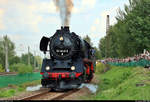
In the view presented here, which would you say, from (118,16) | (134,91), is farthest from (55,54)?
(118,16)

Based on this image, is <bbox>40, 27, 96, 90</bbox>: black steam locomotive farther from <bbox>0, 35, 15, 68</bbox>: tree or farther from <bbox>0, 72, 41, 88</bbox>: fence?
<bbox>0, 35, 15, 68</bbox>: tree

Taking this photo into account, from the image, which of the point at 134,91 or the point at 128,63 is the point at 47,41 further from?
the point at 128,63

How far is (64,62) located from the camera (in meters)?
15.2

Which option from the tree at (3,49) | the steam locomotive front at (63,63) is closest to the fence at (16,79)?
the steam locomotive front at (63,63)

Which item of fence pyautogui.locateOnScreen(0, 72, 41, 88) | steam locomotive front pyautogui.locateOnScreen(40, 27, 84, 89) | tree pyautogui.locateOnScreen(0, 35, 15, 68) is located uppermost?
tree pyautogui.locateOnScreen(0, 35, 15, 68)

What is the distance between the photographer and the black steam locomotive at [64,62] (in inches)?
578

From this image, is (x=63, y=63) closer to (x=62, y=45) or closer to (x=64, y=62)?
(x=64, y=62)


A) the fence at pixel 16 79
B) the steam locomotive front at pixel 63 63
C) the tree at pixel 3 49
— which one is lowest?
the fence at pixel 16 79

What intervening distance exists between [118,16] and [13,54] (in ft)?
215

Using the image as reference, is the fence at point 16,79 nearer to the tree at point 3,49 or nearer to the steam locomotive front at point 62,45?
the steam locomotive front at point 62,45

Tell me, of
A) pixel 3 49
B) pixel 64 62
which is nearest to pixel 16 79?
pixel 64 62

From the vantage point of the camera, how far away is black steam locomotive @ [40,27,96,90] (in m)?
14.7

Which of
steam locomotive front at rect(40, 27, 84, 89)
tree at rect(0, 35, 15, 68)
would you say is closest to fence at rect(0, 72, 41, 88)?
steam locomotive front at rect(40, 27, 84, 89)

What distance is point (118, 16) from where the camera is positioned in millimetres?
46188
